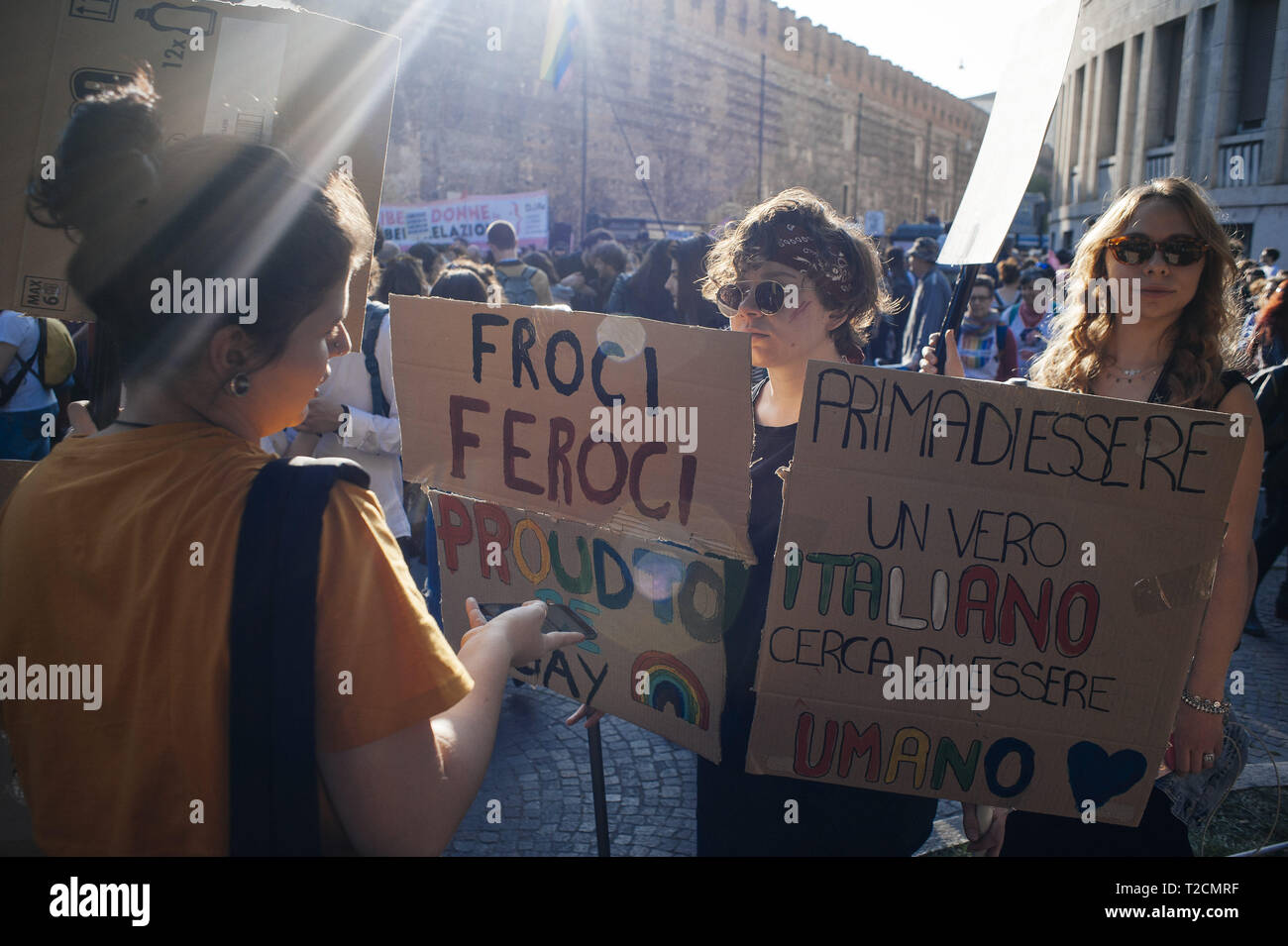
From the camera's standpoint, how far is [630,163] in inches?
1059

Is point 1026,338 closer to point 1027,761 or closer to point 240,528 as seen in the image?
point 1027,761

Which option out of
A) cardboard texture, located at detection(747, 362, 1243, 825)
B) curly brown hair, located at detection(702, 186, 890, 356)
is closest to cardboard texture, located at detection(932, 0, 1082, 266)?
curly brown hair, located at detection(702, 186, 890, 356)

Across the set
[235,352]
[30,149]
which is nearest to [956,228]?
[235,352]

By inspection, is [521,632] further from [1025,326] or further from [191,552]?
[1025,326]

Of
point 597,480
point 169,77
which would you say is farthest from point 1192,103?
point 169,77

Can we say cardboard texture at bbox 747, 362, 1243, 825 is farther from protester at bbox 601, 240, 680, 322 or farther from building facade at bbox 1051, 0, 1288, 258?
building facade at bbox 1051, 0, 1288, 258

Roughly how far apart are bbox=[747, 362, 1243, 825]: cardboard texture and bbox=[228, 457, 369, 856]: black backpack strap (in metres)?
0.81

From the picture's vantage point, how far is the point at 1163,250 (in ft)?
6.56

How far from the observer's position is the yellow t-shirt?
96 cm

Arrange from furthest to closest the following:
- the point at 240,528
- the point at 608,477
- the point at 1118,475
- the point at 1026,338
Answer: the point at 1026,338 → the point at 608,477 → the point at 1118,475 → the point at 240,528

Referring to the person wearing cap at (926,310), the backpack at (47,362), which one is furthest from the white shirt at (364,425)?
the person wearing cap at (926,310)

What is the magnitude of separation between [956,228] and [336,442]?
2332mm

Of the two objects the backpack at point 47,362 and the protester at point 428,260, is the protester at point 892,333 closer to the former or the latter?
the protester at point 428,260

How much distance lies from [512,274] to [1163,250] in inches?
200
